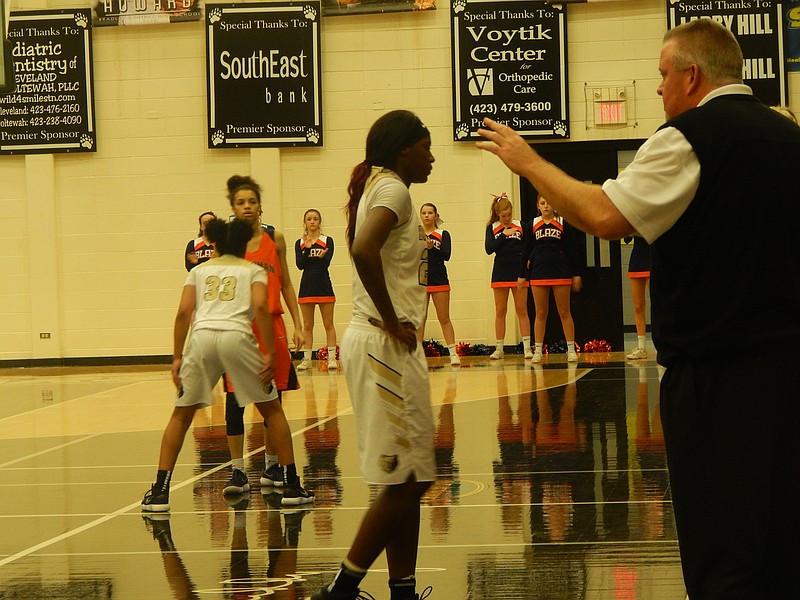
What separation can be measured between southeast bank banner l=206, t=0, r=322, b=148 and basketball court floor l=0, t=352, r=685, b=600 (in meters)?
6.44

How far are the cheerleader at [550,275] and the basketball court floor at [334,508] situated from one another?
349 cm

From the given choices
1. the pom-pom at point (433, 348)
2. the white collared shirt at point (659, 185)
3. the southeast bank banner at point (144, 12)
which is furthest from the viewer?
the southeast bank banner at point (144, 12)

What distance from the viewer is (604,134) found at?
16.8 metres

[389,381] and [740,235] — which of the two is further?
[389,381]

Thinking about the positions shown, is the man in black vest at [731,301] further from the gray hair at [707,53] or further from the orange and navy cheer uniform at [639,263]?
the orange and navy cheer uniform at [639,263]

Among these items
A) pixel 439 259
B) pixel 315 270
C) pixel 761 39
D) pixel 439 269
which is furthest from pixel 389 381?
pixel 761 39

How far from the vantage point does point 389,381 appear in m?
4.06

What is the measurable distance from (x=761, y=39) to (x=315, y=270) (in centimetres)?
724

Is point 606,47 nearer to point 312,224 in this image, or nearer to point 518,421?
point 312,224

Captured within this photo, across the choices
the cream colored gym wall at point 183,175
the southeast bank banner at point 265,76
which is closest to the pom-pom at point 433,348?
the cream colored gym wall at point 183,175

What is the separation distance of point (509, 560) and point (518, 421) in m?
4.55

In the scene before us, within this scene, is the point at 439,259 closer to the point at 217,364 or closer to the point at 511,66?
the point at 511,66

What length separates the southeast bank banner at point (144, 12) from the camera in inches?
673

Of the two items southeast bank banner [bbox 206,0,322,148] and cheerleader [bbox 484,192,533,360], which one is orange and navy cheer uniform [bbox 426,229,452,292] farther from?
southeast bank banner [bbox 206,0,322,148]
